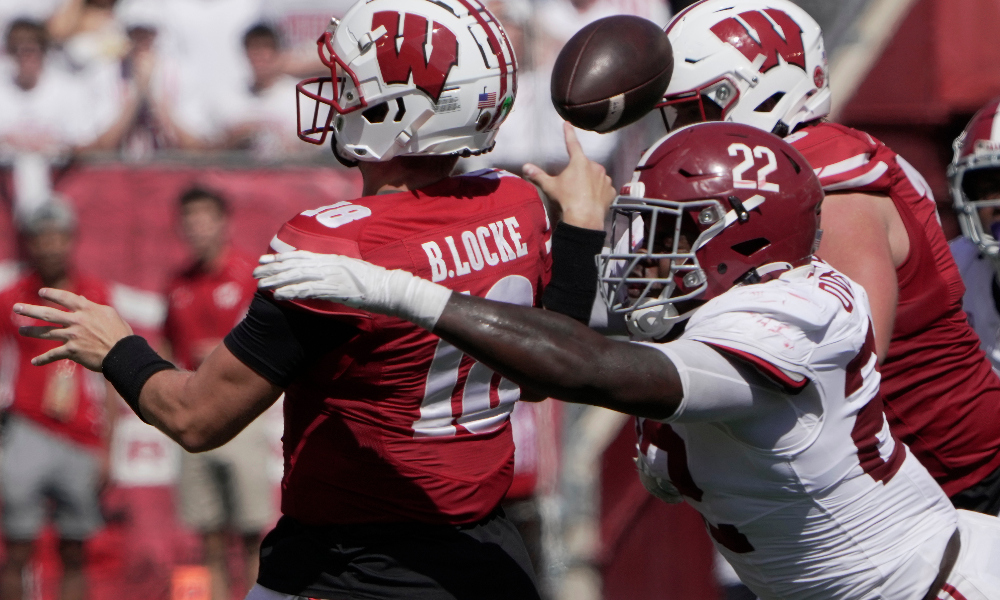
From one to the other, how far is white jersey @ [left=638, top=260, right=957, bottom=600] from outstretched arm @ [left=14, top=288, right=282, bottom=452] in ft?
2.89

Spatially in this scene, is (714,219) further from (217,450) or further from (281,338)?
(217,450)

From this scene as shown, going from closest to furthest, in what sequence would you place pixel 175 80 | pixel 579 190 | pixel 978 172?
pixel 579 190, pixel 978 172, pixel 175 80

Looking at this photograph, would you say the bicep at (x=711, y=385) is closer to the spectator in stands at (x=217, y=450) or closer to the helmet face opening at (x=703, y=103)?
the helmet face opening at (x=703, y=103)

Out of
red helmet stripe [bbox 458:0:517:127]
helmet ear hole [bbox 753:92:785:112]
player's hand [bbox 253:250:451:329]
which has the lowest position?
helmet ear hole [bbox 753:92:785:112]

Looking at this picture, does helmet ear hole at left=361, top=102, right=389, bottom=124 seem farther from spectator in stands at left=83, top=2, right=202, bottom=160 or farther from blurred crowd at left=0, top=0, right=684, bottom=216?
spectator in stands at left=83, top=2, right=202, bottom=160

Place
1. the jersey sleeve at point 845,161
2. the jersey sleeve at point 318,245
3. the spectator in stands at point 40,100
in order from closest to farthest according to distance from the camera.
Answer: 1. the jersey sleeve at point 318,245
2. the jersey sleeve at point 845,161
3. the spectator in stands at point 40,100

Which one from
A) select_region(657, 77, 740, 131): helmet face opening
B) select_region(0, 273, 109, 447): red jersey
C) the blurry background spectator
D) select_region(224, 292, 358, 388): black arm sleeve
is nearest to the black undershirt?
select_region(224, 292, 358, 388): black arm sleeve

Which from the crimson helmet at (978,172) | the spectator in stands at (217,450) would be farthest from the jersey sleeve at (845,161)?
the spectator in stands at (217,450)

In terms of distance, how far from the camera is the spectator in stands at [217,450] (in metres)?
6.36

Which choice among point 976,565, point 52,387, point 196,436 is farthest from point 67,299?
point 52,387

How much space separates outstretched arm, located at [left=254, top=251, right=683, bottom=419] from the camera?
6.71 feet

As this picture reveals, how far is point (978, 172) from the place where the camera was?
3863 millimetres

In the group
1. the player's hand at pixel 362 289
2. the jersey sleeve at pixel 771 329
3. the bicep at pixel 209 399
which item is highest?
the player's hand at pixel 362 289

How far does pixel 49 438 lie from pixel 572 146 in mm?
4479
